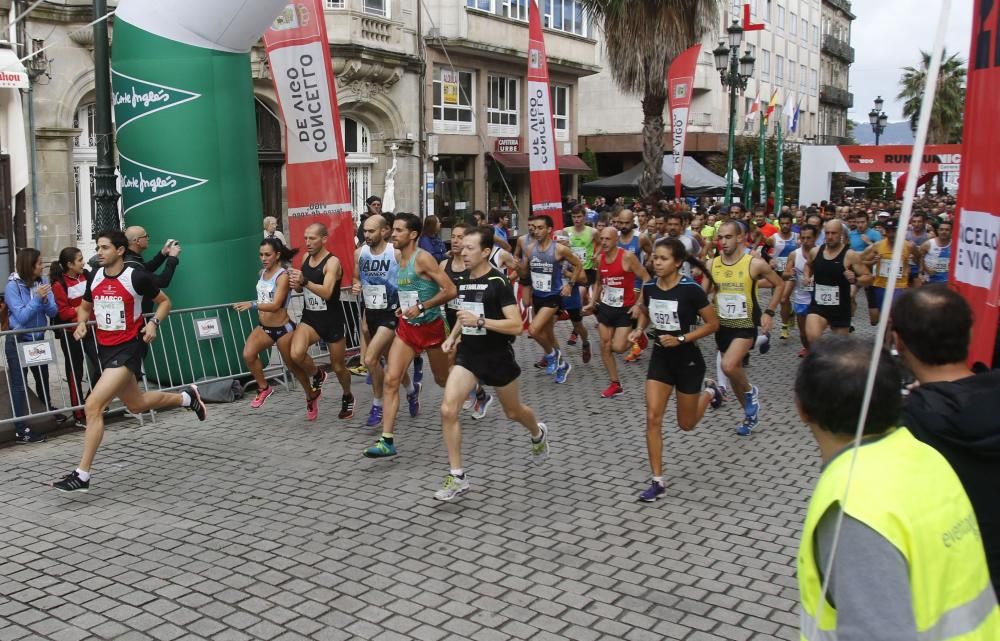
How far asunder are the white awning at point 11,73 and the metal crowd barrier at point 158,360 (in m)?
6.20

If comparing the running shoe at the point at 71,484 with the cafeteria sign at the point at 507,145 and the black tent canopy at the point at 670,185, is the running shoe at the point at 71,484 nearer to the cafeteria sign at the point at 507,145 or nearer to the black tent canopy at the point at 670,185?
the black tent canopy at the point at 670,185

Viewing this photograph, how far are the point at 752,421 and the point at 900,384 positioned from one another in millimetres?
6573

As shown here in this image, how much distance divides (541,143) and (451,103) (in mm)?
16945

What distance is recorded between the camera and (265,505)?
6531mm

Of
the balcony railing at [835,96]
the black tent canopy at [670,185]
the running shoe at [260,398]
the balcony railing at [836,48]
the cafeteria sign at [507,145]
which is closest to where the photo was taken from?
the running shoe at [260,398]

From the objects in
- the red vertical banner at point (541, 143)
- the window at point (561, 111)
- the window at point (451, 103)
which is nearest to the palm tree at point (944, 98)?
the window at point (561, 111)

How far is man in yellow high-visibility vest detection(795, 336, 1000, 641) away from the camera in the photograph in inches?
74.7

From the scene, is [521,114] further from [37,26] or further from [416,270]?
[416,270]

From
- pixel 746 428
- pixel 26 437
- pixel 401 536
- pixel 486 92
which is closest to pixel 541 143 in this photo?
pixel 746 428

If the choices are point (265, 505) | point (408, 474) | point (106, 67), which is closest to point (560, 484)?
point (408, 474)

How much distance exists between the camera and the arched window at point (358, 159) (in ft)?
88.5

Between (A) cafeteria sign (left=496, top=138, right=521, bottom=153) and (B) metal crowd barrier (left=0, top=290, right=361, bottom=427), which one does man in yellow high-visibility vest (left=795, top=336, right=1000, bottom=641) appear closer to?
(B) metal crowd barrier (left=0, top=290, right=361, bottom=427)

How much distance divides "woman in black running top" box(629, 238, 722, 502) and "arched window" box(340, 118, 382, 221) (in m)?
20.5

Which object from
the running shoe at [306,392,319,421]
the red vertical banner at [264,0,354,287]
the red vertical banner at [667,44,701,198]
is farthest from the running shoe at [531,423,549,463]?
the red vertical banner at [667,44,701,198]
